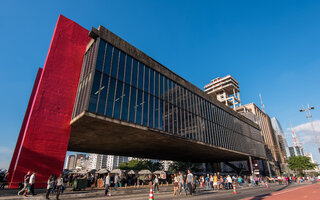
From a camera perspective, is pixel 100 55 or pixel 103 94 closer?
pixel 103 94

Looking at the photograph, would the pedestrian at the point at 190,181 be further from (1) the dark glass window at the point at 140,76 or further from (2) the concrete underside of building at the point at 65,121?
(1) the dark glass window at the point at 140,76

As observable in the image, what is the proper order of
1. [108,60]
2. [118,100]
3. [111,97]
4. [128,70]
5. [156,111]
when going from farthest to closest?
[156,111], [128,70], [108,60], [118,100], [111,97]

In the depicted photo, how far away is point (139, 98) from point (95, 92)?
5.94 metres

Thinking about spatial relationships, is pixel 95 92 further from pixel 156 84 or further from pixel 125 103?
pixel 156 84

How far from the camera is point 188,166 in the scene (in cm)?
6938

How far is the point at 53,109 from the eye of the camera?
1809 cm

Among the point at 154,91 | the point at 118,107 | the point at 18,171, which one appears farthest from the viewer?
the point at 154,91

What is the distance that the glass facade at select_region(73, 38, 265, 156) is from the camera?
1820 centimetres

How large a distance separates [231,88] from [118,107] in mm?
83540

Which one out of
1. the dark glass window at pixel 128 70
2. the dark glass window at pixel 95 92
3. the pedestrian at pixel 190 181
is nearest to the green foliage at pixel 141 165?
the dark glass window at pixel 128 70

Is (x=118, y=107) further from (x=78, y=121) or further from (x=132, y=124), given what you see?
(x=78, y=121)

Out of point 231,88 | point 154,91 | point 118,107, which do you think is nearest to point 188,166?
point 231,88

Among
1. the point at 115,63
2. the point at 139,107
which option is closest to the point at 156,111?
the point at 139,107

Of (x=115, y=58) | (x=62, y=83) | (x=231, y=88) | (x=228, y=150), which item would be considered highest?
(x=231, y=88)
